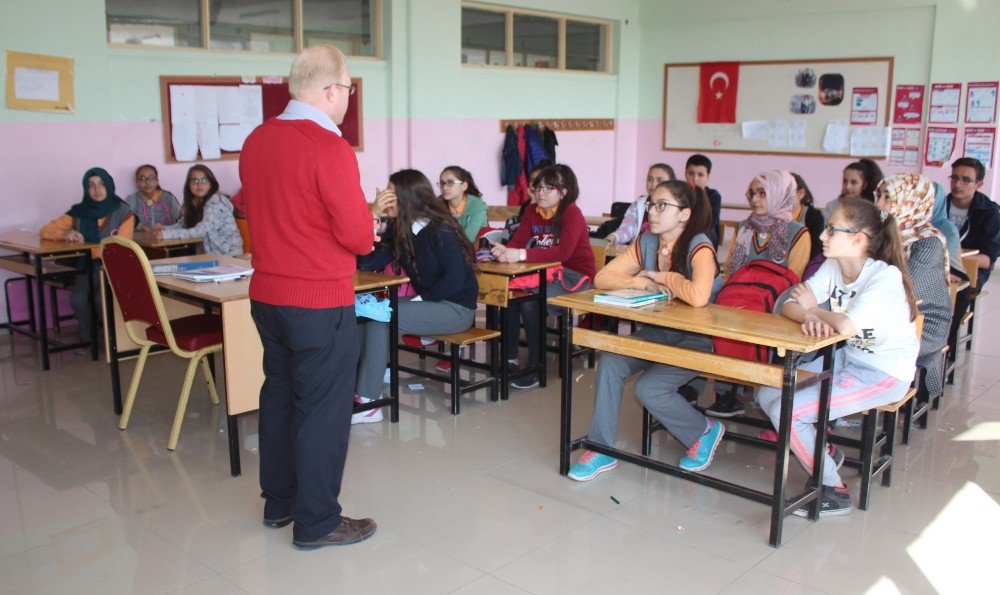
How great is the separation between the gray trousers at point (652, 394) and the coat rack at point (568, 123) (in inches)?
224

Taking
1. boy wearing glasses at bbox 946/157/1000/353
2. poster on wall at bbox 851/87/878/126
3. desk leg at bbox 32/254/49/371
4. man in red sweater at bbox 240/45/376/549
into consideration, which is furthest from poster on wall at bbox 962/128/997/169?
desk leg at bbox 32/254/49/371

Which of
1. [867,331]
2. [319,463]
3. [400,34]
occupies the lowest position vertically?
[319,463]

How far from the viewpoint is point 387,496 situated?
11.0 ft

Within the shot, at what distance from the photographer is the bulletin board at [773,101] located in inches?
344

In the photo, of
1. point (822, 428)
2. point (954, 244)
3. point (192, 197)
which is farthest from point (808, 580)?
point (192, 197)

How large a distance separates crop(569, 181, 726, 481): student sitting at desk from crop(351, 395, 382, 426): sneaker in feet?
3.58

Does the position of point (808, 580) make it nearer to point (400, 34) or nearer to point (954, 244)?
point (954, 244)

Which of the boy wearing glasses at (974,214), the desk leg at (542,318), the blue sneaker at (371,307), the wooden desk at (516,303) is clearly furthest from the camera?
the boy wearing glasses at (974,214)

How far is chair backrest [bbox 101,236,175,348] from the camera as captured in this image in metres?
3.53

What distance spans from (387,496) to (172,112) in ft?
13.6

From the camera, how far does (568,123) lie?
957 centimetres

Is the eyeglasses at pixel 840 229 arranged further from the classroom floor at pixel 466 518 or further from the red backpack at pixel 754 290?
the classroom floor at pixel 466 518

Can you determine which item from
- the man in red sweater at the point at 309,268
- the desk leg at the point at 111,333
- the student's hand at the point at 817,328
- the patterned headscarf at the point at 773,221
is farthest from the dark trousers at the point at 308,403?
the patterned headscarf at the point at 773,221

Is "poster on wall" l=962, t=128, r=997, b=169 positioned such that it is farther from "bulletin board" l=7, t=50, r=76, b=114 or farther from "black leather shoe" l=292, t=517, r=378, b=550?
"bulletin board" l=7, t=50, r=76, b=114
